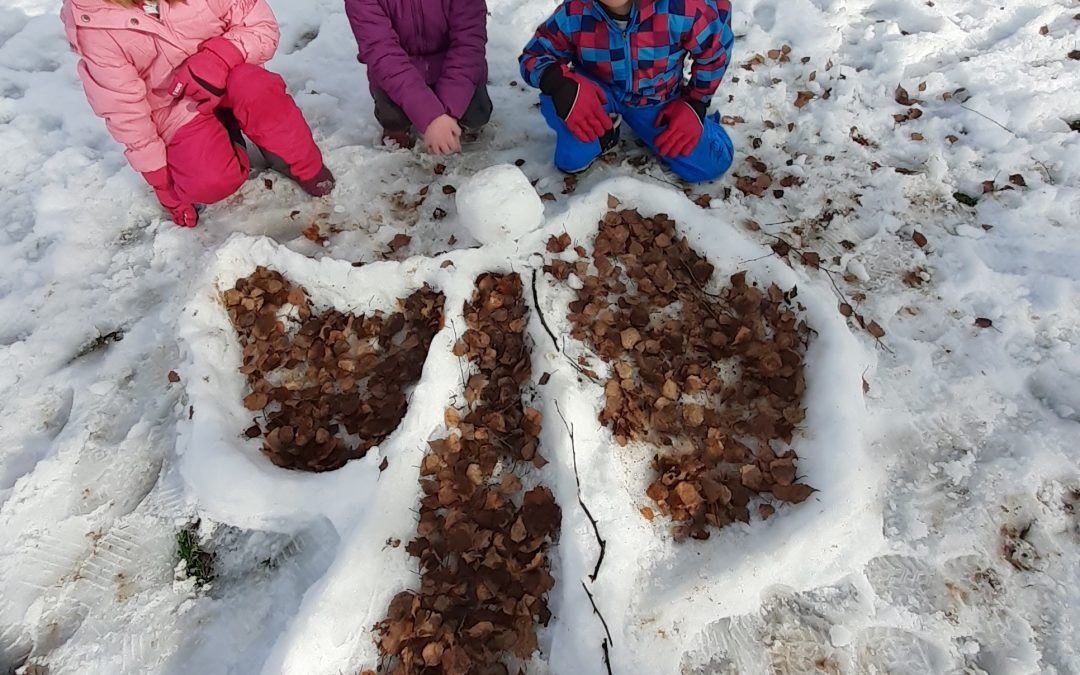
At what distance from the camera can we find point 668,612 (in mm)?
1675

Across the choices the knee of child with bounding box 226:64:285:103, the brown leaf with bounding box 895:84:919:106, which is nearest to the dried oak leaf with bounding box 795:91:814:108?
the brown leaf with bounding box 895:84:919:106

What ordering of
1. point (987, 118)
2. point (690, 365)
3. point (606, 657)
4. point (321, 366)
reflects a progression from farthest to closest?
Result: point (987, 118), point (321, 366), point (690, 365), point (606, 657)

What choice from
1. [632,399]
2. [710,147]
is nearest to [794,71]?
[710,147]

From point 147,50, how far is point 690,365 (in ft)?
7.14

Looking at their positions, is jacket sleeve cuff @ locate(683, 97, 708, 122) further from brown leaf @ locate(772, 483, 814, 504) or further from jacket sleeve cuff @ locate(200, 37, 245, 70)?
jacket sleeve cuff @ locate(200, 37, 245, 70)

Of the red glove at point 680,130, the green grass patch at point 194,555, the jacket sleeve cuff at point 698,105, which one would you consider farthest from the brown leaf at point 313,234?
the jacket sleeve cuff at point 698,105

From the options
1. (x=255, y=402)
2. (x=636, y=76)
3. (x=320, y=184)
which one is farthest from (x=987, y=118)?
(x=255, y=402)

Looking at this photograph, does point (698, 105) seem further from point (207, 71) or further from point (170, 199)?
point (170, 199)

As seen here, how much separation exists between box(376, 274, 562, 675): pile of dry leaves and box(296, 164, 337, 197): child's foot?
0.97 meters

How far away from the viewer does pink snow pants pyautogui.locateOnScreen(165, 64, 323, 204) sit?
7.74ft

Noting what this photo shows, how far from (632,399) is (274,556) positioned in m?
1.19

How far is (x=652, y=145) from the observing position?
2.61 metres

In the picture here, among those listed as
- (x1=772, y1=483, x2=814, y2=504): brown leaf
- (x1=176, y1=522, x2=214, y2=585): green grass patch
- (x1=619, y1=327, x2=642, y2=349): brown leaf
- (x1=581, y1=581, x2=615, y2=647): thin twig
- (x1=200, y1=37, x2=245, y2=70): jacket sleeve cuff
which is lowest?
(x1=176, y1=522, x2=214, y2=585): green grass patch

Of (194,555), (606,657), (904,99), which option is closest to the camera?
(606,657)
